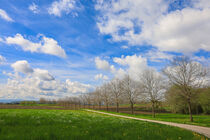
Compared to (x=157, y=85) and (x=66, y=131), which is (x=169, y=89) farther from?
(x=66, y=131)

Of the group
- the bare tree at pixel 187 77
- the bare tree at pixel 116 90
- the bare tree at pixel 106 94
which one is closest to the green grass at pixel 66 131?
the bare tree at pixel 187 77

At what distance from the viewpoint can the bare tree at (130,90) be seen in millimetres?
46669

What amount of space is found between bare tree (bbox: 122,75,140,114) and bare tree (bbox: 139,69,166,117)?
490 cm

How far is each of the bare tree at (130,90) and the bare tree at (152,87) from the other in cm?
490

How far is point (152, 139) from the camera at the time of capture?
689 centimetres

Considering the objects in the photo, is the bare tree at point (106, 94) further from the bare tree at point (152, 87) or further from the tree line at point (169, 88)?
the bare tree at point (152, 87)

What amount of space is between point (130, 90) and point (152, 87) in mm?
9999

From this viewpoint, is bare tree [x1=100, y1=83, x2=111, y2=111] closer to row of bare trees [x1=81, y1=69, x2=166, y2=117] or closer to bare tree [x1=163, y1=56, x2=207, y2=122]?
row of bare trees [x1=81, y1=69, x2=166, y2=117]

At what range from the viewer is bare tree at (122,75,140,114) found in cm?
4667

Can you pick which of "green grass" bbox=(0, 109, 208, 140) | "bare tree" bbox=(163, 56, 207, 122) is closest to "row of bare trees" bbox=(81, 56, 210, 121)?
"bare tree" bbox=(163, 56, 207, 122)

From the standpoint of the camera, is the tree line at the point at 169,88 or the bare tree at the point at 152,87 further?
the bare tree at the point at 152,87

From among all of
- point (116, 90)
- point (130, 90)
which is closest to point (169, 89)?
point (130, 90)

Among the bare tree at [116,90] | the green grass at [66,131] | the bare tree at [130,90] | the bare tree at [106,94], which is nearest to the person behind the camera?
the green grass at [66,131]

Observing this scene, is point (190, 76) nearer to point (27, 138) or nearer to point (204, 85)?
point (204, 85)
